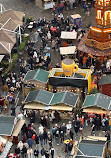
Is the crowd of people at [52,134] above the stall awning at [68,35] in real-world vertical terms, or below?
below

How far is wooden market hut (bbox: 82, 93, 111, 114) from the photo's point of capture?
45.7 metres

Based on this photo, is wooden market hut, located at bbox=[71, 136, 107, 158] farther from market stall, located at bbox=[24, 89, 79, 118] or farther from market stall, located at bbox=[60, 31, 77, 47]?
market stall, located at bbox=[60, 31, 77, 47]

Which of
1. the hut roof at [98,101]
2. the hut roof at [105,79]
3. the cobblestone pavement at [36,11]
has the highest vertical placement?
the hut roof at [105,79]

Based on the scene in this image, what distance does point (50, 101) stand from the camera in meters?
47.1

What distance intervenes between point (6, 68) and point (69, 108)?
930 cm

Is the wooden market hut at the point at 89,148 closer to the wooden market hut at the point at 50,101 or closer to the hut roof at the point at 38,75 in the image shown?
the wooden market hut at the point at 50,101

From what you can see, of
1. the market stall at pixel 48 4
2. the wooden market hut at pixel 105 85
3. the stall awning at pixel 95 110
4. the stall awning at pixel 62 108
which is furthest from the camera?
the market stall at pixel 48 4

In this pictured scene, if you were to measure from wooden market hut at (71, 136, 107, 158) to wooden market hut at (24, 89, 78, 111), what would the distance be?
546cm

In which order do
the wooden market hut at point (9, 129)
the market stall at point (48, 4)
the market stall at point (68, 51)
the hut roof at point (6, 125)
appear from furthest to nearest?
the market stall at point (48, 4), the market stall at point (68, 51), the hut roof at point (6, 125), the wooden market hut at point (9, 129)

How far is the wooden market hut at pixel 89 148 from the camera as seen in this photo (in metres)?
39.9

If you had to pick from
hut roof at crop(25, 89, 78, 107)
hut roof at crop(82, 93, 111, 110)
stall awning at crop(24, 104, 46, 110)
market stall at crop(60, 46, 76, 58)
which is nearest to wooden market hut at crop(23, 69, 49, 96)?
hut roof at crop(25, 89, 78, 107)

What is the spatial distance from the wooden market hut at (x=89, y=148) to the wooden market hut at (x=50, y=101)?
215 inches

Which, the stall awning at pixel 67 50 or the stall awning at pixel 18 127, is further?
the stall awning at pixel 67 50

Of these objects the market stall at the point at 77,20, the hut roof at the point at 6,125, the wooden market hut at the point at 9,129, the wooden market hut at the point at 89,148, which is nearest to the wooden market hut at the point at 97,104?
the wooden market hut at the point at 89,148
